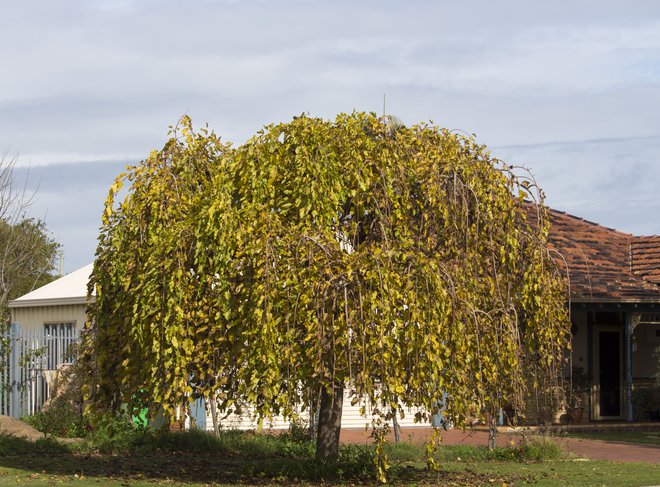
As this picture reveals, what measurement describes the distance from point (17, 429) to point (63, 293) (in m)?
6.46

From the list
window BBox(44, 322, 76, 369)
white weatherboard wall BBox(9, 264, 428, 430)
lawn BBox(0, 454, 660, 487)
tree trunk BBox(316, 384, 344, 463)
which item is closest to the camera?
lawn BBox(0, 454, 660, 487)

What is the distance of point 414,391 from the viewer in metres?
12.6

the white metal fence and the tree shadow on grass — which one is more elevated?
the white metal fence

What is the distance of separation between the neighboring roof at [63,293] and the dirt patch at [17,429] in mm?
4417

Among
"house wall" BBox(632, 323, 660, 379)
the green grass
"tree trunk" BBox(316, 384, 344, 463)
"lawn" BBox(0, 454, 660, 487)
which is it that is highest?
"house wall" BBox(632, 323, 660, 379)

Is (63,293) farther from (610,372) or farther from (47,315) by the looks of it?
(610,372)

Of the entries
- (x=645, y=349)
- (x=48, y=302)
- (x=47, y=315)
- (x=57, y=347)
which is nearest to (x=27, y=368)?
(x=57, y=347)

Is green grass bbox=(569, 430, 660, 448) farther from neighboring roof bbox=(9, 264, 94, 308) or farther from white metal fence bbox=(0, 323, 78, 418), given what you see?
neighboring roof bbox=(9, 264, 94, 308)

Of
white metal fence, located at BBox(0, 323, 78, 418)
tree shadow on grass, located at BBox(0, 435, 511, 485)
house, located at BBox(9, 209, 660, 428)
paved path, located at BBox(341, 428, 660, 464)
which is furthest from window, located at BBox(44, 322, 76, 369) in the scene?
paved path, located at BBox(341, 428, 660, 464)

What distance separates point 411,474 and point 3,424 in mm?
8724

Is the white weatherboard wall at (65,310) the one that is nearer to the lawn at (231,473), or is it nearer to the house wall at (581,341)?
the house wall at (581,341)

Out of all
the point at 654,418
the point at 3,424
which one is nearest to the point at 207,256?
the point at 3,424

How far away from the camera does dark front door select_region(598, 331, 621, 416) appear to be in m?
26.2

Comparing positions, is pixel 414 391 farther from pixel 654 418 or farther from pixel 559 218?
pixel 559 218
